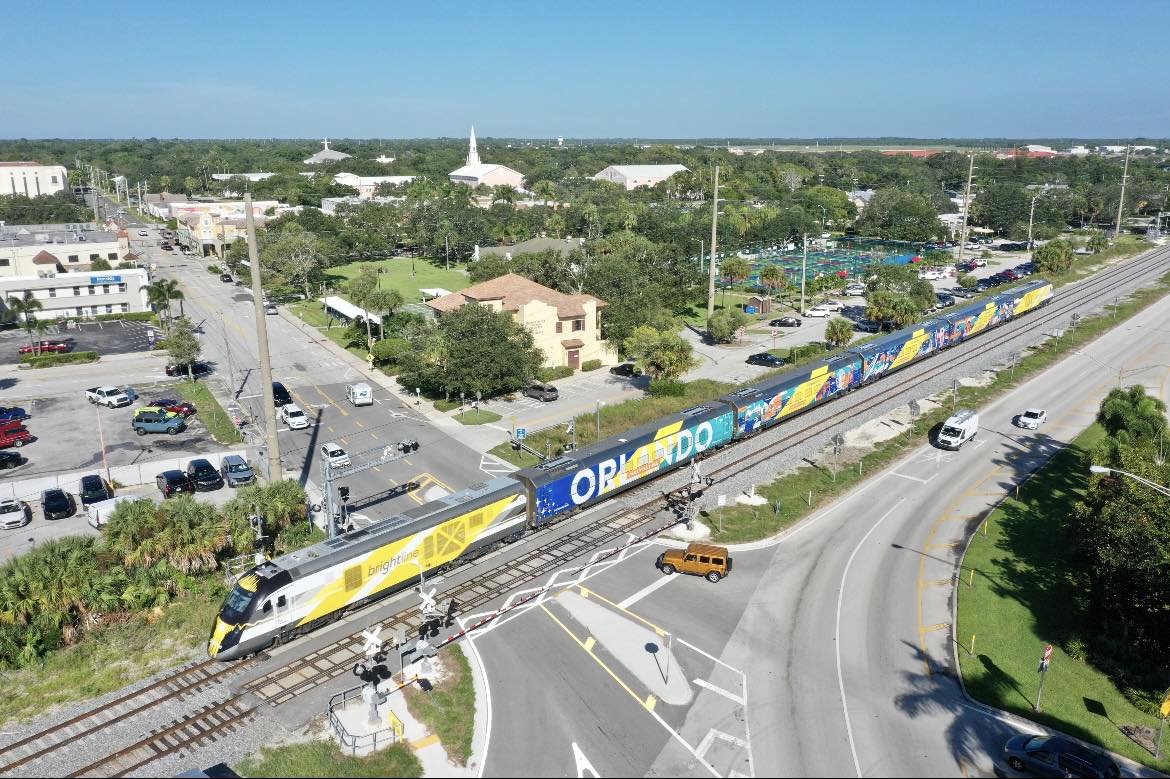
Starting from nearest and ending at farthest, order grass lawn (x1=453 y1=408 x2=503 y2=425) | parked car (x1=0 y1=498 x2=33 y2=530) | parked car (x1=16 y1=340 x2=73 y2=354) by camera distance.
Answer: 1. parked car (x1=0 y1=498 x2=33 y2=530)
2. grass lawn (x1=453 y1=408 x2=503 y2=425)
3. parked car (x1=16 y1=340 x2=73 y2=354)

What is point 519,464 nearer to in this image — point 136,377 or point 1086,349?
point 136,377

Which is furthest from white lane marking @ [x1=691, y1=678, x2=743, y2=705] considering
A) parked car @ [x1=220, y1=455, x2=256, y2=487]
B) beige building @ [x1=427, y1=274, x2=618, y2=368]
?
beige building @ [x1=427, y1=274, x2=618, y2=368]

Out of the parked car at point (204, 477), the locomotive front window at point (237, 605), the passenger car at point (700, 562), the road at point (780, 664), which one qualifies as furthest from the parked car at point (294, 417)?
the passenger car at point (700, 562)

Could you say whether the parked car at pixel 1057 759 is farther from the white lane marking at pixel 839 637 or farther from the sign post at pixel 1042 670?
the white lane marking at pixel 839 637

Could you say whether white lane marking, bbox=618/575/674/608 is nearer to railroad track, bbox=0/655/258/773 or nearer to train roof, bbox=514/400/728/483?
train roof, bbox=514/400/728/483

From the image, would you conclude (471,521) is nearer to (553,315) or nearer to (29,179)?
(553,315)

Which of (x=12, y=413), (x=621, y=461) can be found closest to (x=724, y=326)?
(x=621, y=461)
